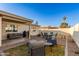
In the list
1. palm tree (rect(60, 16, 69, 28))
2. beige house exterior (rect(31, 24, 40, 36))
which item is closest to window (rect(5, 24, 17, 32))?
beige house exterior (rect(31, 24, 40, 36))

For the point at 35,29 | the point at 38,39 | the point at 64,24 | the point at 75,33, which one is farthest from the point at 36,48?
the point at 75,33

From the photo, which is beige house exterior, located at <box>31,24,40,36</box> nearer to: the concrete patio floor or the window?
the concrete patio floor

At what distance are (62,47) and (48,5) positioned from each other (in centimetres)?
126

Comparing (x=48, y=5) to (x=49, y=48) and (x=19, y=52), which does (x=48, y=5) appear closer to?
(x=49, y=48)

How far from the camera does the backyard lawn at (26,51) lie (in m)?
4.36

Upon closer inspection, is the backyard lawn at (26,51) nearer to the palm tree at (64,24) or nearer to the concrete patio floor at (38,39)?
the concrete patio floor at (38,39)

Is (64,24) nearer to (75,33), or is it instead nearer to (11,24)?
(75,33)

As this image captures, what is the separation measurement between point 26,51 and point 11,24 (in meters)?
0.87

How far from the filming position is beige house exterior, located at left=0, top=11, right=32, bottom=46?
4160 mm

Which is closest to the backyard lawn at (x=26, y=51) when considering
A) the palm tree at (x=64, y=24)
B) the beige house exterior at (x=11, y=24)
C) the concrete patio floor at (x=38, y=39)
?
the concrete patio floor at (x=38, y=39)

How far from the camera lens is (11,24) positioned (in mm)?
4273

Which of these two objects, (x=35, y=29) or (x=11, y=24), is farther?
(x=35, y=29)

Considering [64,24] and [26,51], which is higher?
[64,24]

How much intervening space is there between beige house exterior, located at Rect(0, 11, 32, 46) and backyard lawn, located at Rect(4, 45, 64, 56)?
442 millimetres
